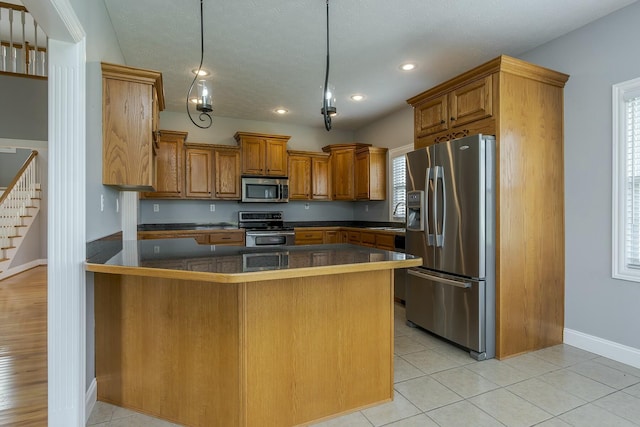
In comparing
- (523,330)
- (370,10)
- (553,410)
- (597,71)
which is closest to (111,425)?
(553,410)

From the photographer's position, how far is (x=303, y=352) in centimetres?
178

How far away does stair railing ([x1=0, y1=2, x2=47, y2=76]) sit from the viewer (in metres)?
4.05

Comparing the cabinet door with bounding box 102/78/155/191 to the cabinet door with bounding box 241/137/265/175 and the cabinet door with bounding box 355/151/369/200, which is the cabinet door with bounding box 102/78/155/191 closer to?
the cabinet door with bounding box 241/137/265/175

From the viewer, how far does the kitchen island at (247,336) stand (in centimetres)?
164

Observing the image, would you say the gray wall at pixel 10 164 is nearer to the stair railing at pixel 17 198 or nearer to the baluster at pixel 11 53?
the stair railing at pixel 17 198

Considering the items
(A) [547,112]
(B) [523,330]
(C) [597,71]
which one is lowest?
(B) [523,330]

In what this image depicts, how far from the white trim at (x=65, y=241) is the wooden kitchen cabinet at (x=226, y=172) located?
3409 millimetres

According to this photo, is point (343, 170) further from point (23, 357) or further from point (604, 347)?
point (23, 357)

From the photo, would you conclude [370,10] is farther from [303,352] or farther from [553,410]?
[553,410]

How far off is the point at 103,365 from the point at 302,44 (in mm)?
3033

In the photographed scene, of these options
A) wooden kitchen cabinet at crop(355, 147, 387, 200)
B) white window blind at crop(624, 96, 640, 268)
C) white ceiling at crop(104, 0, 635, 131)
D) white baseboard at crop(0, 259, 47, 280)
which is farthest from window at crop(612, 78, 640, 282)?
white baseboard at crop(0, 259, 47, 280)

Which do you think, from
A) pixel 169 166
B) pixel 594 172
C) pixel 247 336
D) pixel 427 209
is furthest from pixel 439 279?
pixel 169 166

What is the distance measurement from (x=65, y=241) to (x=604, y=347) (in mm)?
3915

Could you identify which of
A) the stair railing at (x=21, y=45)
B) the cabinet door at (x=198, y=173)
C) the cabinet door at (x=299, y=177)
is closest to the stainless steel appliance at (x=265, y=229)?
the cabinet door at (x=299, y=177)
